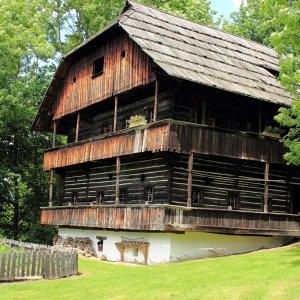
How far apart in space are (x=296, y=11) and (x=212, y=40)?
13.0 meters

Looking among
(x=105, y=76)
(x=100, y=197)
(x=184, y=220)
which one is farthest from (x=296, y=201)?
(x=105, y=76)

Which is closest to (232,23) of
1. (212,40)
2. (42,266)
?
(212,40)

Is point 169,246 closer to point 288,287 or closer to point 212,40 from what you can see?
point 288,287

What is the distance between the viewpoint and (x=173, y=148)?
23.1 meters

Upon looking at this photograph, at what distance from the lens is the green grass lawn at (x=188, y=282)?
579 inches

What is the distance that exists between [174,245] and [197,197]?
3430 mm

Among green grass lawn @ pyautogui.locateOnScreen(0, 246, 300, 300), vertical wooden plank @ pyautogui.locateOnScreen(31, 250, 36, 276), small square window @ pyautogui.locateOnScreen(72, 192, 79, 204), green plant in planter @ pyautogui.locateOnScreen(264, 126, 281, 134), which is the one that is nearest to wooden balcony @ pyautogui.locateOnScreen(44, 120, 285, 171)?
green plant in planter @ pyautogui.locateOnScreen(264, 126, 281, 134)

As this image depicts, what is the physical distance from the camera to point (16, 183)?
42719 mm

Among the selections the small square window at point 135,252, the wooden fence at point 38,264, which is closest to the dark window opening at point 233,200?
the small square window at point 135,252

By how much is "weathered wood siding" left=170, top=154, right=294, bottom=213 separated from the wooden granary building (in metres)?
0.05

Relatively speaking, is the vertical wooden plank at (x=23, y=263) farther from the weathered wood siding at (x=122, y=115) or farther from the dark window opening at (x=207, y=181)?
the weathered wood siding at (x=122, y=115)

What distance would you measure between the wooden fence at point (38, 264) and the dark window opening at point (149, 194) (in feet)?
22.9

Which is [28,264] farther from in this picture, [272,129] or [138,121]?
[272,129]

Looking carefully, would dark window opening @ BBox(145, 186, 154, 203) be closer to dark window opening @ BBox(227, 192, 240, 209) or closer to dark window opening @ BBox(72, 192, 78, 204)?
dark window opening @ BBox(227, 192, 240, 209)
